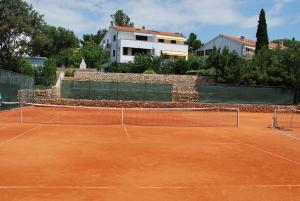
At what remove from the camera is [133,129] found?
19.5 meters

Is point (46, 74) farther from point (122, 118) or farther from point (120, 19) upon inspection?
point (120, 19)

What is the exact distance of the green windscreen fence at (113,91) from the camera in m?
34.8

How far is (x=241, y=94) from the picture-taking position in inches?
1432

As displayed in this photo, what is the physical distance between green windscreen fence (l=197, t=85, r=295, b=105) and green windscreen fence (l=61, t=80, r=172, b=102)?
3408mm

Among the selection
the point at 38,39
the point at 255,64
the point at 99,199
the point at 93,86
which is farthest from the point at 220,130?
the point at 38,39

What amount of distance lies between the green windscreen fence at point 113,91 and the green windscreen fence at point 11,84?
3494mm

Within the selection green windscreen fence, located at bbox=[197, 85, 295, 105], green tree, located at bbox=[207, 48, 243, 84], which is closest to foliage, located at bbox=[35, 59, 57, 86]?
green windscreen fence, located at bbox=[197, 85, 295, 105]

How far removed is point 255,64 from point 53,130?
83.4 feet

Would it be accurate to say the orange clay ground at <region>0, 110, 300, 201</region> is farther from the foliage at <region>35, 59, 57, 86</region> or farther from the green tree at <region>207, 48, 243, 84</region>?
the green tree at <region>207, 48, 243, 84</region>

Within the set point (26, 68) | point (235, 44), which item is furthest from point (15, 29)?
point (235, 44)

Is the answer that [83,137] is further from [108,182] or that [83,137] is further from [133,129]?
[108,182]

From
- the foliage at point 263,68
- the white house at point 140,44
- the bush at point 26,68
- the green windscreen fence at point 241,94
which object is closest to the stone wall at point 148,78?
the foliage at point 263,68

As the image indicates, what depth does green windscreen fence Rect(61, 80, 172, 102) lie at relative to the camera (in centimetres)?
3484

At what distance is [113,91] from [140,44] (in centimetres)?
2871
